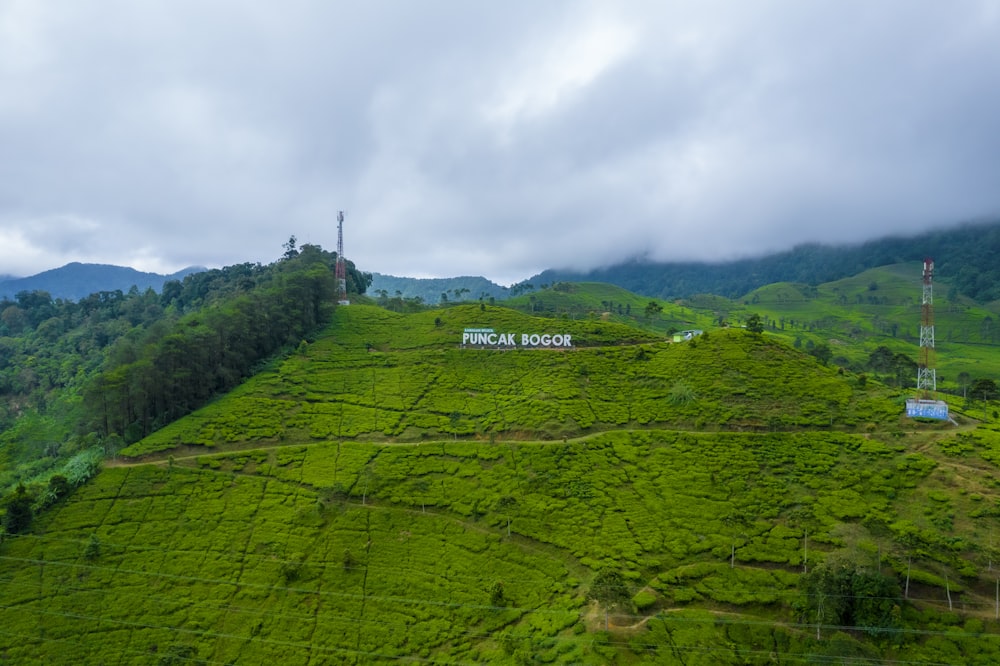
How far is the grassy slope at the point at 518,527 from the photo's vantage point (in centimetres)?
4509

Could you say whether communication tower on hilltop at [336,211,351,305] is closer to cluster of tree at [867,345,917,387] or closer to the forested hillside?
the forested hillside

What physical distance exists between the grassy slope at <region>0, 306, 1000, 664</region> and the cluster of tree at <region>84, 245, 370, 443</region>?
6.82 metres

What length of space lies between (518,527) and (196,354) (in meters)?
57.4

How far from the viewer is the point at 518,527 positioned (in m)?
56.1

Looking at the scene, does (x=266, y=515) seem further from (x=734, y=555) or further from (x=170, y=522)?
(x=734, y=555)

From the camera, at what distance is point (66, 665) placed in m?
45.2

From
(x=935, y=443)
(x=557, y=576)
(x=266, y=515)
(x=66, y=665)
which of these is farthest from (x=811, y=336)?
(x=66, y=665)

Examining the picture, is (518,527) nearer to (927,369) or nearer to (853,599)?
(853,599)

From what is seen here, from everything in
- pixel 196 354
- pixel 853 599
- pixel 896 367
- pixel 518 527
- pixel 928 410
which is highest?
pixel 196 354

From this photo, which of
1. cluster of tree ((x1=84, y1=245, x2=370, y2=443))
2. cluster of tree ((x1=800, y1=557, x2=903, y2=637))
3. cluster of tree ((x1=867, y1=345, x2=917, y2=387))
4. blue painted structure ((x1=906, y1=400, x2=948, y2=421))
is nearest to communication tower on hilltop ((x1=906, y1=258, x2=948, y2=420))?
blue painted structure ((x1=906, y1=400, x2=948, y2=421))

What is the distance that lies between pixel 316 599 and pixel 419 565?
965 cm

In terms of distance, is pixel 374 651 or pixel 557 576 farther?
pixel 557 576

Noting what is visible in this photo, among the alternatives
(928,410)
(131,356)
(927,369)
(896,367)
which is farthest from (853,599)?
(131,356)

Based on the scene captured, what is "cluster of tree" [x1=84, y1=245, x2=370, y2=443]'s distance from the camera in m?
76.1
